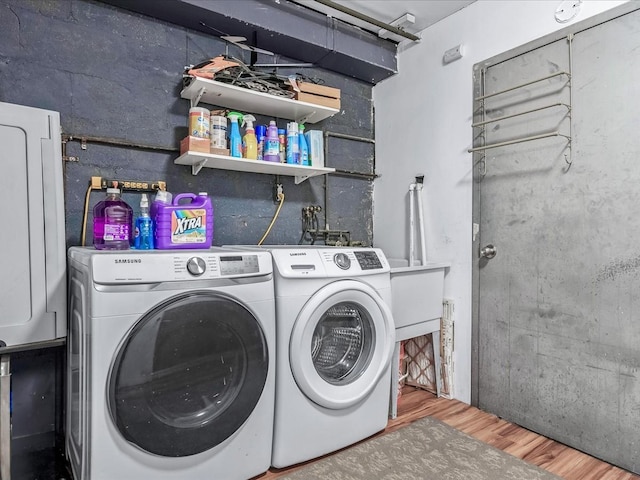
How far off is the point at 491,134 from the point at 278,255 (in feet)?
4.61

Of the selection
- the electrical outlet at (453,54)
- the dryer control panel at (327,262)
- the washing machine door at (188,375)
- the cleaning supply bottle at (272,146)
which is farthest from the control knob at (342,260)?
the electrical outlet at (453,54)

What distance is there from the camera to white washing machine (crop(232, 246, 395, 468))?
62.7 inches

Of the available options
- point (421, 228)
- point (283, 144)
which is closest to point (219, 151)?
point (283, 144)

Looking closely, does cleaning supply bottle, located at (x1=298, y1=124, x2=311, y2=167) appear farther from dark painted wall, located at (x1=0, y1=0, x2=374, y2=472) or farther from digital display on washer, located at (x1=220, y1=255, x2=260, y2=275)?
digital display on washer, located at (x1=220, y1=255, x2=260, y2=275)

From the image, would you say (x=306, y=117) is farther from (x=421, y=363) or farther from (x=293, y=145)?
(x=421, y=363)

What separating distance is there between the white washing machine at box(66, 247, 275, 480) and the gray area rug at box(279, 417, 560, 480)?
31 cm

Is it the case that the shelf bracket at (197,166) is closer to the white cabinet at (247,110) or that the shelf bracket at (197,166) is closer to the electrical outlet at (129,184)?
the white cabinet at (247,110)

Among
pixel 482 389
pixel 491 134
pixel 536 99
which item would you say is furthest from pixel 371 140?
pixel 482 389

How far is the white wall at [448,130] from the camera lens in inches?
82.9

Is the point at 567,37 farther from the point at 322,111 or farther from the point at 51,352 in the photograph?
the point at 51,352

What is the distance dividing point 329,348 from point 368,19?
193cm

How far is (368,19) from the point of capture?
2.31m

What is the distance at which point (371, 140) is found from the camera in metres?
2.92

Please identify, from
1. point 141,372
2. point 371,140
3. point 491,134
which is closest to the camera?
point 141,372
